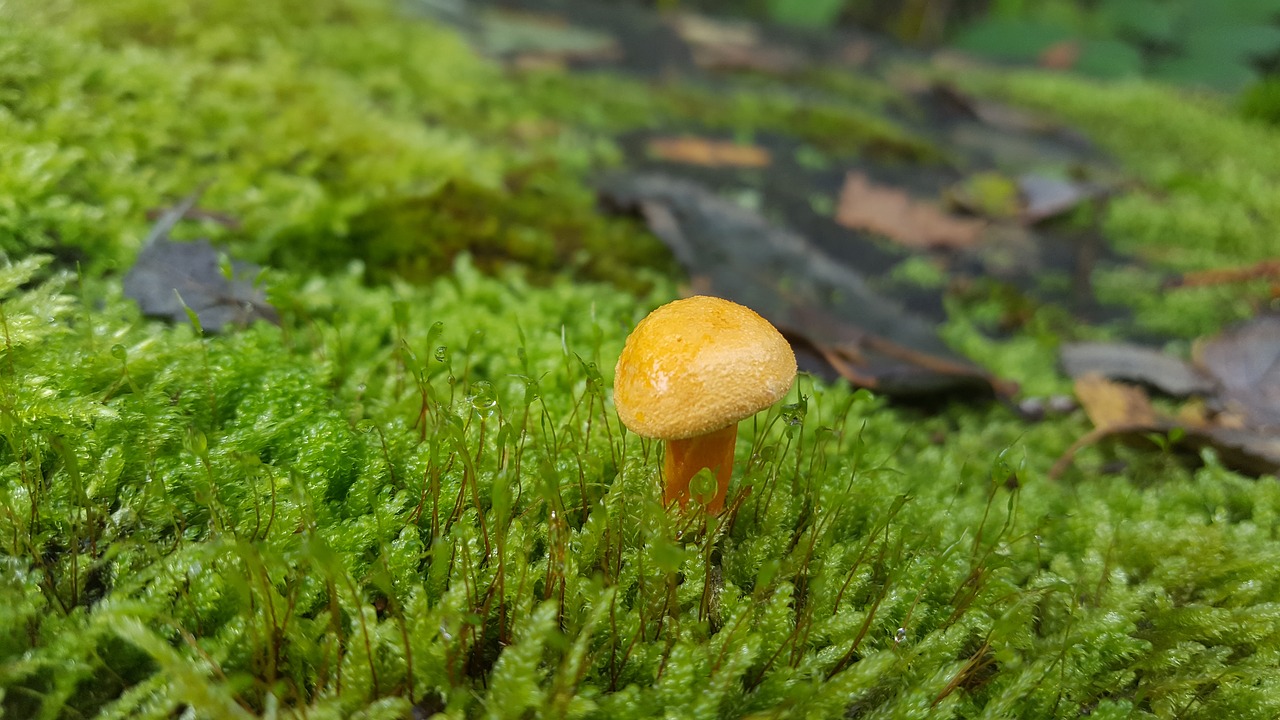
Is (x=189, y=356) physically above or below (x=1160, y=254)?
above

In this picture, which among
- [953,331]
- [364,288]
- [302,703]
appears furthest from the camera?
[953,331]

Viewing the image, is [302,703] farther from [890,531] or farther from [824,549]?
[890,531]

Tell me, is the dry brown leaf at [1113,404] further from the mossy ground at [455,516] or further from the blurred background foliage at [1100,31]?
the blurred background foliage at [1100,31]

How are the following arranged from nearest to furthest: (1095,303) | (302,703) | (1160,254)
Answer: (302,703) → (1095,303) → (1160,254)

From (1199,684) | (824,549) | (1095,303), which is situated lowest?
(1095,303)

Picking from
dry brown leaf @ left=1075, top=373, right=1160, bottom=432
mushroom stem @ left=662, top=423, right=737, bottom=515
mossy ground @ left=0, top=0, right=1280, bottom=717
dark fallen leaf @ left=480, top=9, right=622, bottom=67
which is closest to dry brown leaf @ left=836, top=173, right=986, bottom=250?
mossy ground @ left=0, top=0, right=1280, bottom=717

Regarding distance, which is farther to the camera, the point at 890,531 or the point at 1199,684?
the point at 890,531

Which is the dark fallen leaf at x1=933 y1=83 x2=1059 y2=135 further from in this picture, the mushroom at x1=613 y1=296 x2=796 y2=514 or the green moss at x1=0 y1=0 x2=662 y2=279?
the mushroom at x1=613 y1=296 x2=796 y2=514

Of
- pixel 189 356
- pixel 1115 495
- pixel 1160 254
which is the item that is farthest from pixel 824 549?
pixel 1160 254
